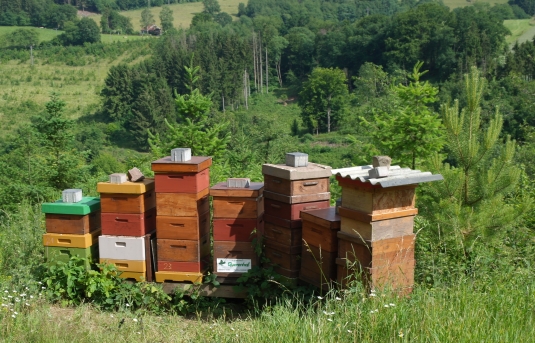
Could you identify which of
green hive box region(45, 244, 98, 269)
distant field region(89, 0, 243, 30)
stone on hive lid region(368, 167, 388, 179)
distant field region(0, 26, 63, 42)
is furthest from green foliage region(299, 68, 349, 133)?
stone on hive lid region(368, 167, 388, 179)

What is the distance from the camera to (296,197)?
6.03 m

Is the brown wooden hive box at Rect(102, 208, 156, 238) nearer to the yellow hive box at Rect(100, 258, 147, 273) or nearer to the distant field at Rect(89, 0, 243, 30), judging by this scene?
the yellow hive box at Rect(100, 258, 147, 273)

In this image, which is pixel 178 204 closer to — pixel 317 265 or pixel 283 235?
pixel 283 235

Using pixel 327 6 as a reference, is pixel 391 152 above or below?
below

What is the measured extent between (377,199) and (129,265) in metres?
2.79

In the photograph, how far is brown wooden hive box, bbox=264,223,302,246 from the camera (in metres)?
6.09

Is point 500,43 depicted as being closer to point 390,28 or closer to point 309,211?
point 390,28

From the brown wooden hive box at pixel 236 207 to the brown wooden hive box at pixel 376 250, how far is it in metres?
1.11

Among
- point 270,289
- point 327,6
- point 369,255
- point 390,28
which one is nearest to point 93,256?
point 270,289

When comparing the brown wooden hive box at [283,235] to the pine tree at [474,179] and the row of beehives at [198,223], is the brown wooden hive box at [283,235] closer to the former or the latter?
the row of beehives at [198,223]

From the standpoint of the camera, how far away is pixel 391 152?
10180 millimetres

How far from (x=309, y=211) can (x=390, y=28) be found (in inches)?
3199

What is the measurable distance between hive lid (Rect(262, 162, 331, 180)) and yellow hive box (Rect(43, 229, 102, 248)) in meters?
2.02

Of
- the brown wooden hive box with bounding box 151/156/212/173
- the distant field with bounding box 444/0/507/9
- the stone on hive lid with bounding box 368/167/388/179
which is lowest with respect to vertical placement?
the brown wooden hive box with bounding box 151/156/212/173
